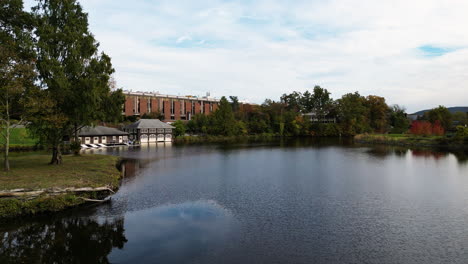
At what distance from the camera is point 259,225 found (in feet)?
45.7

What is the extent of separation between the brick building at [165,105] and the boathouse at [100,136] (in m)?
25.3

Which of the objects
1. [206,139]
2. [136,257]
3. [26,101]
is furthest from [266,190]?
[206,139]

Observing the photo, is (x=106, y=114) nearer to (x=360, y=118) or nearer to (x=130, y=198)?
(x=130, y=198)

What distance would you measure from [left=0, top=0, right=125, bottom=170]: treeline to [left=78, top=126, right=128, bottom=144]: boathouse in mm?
28334

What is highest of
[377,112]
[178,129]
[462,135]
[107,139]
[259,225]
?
[377,112]

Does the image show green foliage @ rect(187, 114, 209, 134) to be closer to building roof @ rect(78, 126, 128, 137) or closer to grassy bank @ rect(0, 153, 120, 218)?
building roof @ rect(78, 126, 128, 137)

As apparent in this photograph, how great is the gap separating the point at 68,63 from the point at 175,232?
17.5 m

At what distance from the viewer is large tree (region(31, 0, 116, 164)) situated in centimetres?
2181

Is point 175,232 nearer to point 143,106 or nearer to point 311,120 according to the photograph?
point 143,106

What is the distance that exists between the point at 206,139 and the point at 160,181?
2081 inches

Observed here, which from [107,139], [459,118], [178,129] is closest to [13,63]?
[107,139]

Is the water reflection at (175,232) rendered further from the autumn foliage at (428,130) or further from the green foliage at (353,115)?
the green foliage at (353,115)

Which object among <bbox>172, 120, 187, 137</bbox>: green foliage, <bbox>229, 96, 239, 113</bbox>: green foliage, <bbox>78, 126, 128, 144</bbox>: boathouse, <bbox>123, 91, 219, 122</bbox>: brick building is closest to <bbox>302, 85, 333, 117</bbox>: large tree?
<bbox>229, 96, 239, 113</bbox>: green foliage

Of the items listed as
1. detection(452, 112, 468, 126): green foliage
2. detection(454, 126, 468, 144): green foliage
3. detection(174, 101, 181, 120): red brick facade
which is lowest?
detection(454, 126, 468, 144): green foliage
